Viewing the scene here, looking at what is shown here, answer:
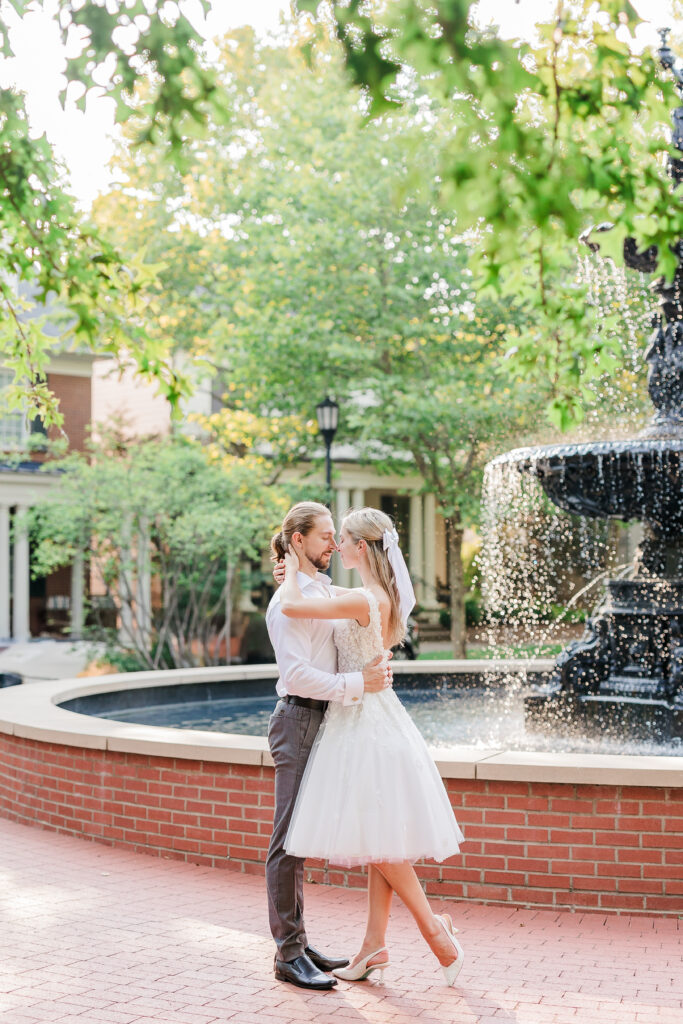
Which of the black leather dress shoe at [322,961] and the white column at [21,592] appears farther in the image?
the white column at [21,592]

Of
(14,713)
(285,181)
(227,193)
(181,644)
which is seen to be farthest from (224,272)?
(14,713)

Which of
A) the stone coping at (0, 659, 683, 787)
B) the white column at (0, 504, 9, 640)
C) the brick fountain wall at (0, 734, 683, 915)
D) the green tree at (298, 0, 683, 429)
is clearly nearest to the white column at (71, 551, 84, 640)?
the white column at (0, 504, 9, 640)

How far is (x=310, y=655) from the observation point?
202 inches

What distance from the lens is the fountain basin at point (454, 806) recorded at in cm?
629

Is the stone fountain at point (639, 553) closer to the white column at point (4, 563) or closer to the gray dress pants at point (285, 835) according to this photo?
the gray dress pants at point (285, 835)

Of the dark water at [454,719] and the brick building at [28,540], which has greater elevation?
the brick building at [28,540]

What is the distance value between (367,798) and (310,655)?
2.22ft

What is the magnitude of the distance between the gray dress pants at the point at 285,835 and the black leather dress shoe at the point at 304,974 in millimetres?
30

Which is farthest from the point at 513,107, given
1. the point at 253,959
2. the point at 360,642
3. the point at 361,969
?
the point at 253,959

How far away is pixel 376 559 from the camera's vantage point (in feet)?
17.0

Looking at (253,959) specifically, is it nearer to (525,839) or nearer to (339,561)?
(525,839)

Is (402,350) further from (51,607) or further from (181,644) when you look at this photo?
(51,607)

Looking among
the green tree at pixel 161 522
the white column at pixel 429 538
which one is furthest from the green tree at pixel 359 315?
the white column at pixel 429 538

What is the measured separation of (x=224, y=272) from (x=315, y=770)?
24.3 meters
